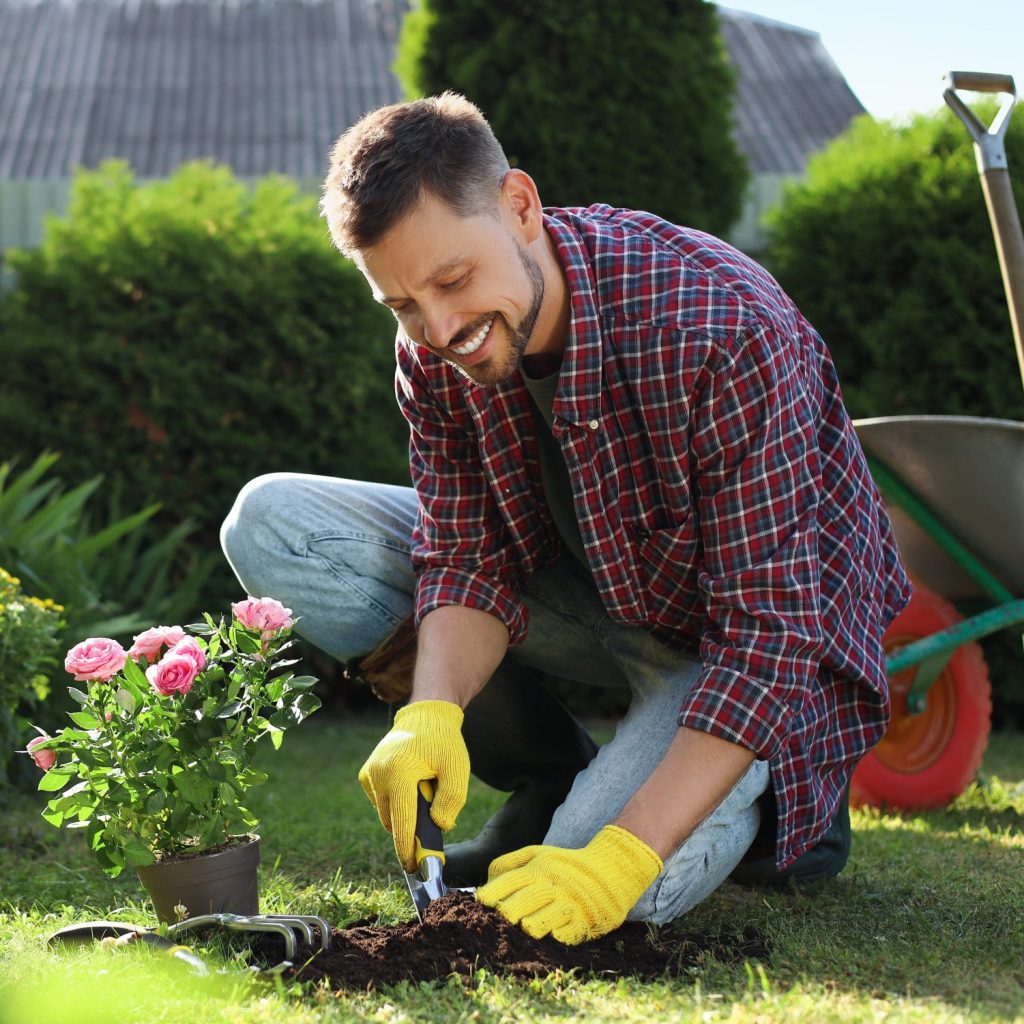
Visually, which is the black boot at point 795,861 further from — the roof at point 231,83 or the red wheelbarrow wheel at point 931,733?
the roof at point 231,83

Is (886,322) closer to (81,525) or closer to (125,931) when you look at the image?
(81,525)

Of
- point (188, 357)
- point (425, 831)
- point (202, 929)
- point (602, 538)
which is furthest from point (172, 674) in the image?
point (188, 357)

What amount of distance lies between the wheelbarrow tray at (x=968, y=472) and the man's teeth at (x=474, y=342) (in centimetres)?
136

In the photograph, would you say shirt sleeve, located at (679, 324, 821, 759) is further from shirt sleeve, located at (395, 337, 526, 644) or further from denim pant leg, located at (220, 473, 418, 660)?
denim pant leg, located at (220, 473, 418, 660)

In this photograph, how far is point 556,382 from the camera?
7.19ft

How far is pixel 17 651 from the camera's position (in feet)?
9.64

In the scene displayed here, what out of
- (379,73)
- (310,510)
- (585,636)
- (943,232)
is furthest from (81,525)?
(379,73)

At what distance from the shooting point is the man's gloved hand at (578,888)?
1.84m

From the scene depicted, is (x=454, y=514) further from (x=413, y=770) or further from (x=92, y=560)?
(x=92, y=560)

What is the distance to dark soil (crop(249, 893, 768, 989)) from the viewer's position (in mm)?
1773

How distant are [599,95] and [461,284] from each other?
2984 mm

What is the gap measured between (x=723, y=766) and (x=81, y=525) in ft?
9.93

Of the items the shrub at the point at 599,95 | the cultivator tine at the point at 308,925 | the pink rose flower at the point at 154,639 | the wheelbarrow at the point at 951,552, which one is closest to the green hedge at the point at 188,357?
the shrub at the point at 599,95

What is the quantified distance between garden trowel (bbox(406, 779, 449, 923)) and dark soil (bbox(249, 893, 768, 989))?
0.09 m
